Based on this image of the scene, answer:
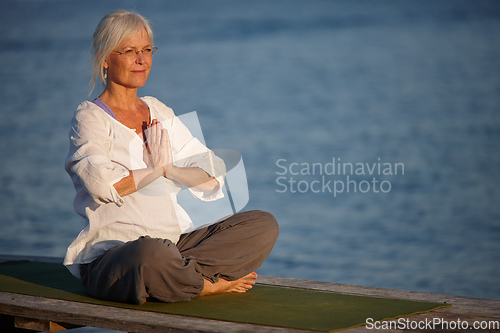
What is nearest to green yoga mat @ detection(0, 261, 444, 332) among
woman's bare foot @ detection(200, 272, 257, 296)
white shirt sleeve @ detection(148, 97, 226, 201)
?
woman's bare foot @ detection(200, 272, 257, 296)

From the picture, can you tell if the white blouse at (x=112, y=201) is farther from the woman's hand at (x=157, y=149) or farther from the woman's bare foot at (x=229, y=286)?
the woman's bare foot at (x=229, y=286)

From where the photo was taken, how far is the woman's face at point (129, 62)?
251 centimetres

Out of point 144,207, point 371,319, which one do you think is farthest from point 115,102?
point 371,319

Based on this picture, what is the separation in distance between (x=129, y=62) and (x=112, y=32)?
0.12m

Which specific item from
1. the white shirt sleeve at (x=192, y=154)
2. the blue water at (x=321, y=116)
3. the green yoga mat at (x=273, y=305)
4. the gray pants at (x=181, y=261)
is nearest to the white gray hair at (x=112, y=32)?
the white shirt sleeve at (x=192, y=154)

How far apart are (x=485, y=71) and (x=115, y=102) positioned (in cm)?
1266

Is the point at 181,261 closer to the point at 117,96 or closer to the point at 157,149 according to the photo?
the point at 157,149

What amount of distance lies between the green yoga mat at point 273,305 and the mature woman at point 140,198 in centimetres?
7

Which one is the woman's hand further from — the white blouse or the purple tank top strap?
the purple tank top strap

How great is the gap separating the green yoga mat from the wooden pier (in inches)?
2.0

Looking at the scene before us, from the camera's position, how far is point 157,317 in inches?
84.3

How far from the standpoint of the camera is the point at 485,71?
45.9 ft

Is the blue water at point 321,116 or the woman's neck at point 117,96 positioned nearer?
the woman's neck at point 117,96

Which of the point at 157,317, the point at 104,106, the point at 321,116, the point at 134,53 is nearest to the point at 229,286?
the point at 157,317
